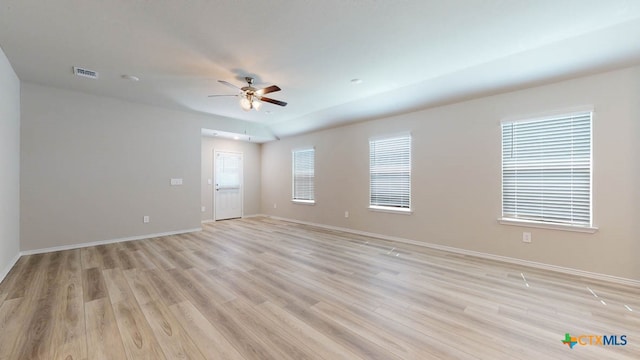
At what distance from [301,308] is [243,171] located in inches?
239

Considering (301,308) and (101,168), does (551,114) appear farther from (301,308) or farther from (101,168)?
(101,168)

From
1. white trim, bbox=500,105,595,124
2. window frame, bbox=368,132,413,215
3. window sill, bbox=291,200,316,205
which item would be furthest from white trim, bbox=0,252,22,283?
white trim, bbox=500,105,595,124

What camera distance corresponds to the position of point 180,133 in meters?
5.65

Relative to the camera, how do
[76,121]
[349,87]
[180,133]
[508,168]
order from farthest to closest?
[180,133]
[76,121]
[349,87]
[508,168]

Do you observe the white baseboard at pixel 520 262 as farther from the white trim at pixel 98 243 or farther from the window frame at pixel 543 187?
the white trim at pixel 98 243

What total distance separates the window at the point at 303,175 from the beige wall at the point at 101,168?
2.51 meters

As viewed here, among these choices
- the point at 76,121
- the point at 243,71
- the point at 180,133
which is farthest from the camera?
the point at 180,133

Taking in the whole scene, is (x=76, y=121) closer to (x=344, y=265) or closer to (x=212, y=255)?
(x=212, y=255)

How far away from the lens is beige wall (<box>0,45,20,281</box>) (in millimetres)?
3061

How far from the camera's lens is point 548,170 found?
11.4 ft

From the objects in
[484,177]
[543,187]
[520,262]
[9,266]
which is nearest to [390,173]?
[484,177]

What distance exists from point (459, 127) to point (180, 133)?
555 centimetres

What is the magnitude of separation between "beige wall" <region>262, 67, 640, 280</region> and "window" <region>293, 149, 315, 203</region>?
33 centimetres

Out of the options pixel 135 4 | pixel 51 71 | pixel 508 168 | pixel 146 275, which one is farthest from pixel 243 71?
pixel 508 168
